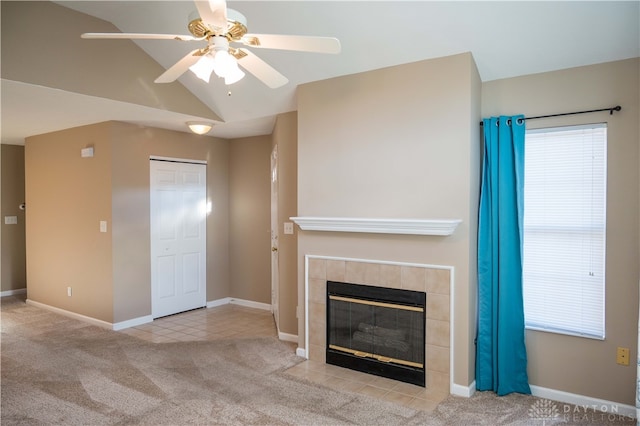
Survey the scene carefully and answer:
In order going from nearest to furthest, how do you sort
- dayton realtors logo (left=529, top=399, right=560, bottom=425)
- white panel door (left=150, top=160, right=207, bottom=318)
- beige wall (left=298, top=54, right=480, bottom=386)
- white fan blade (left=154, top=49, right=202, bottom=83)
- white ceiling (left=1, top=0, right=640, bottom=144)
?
white fan blade (left=154, top=49, right=202, bottom=83)
white ceiling (left=1, top=0, right=640, bottom=144)
dayton realtors logo (left=529, top=399, right=560, bottom=425)
beige wall (left=298, top=54, right=480, bottom=386)
white panel door (left=150, top=160, right=207, bottom=318)

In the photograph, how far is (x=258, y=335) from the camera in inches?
185

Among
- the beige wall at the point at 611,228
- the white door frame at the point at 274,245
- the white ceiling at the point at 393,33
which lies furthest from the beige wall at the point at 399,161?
the white door frame at the point at 274,245

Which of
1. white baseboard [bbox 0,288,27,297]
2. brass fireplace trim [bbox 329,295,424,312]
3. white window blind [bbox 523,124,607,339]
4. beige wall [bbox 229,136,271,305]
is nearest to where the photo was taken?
white window blind [bbox 523,124,607,339]

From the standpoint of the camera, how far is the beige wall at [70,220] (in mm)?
4969

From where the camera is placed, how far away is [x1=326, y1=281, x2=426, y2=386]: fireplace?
3385mm

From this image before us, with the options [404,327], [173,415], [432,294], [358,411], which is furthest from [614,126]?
[173,415]

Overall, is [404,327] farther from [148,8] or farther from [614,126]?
[148,8]

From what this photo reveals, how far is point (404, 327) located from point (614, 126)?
2.05 metres

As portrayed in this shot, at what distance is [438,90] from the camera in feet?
10.7

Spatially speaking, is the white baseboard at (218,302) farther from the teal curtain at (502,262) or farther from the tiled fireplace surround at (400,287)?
the teal curtain at (502,262)

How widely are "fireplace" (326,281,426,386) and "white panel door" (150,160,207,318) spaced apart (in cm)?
256

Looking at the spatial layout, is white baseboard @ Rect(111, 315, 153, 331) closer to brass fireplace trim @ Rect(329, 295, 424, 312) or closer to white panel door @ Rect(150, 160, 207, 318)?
white panel door @ Rect(150, 160, 207, 318)

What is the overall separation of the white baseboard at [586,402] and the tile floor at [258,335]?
2.45ft

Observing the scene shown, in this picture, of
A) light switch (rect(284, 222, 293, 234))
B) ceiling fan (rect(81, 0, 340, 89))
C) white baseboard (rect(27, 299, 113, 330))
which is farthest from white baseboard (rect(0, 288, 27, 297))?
ceiling fan (rect(81, 0, 340, 89))
